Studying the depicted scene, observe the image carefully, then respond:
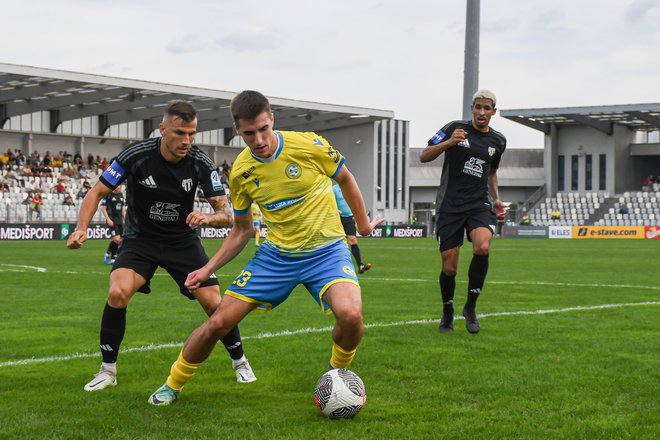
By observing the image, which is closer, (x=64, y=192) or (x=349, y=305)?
(x=349, y=305)

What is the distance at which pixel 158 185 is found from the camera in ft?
20.5

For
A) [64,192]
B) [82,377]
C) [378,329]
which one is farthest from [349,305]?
[64,192]

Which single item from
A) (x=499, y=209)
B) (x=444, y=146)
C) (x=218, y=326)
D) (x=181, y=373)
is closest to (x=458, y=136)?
(x=444, y=146)

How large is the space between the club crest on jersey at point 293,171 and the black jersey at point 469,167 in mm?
3642

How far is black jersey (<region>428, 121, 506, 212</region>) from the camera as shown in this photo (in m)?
8.91

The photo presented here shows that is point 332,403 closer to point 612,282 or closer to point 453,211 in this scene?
point 453,211

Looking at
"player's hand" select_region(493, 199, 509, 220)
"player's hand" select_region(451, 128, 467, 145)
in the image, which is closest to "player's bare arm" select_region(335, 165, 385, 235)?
"player's hand" select_region(451, 128, 467, 145)

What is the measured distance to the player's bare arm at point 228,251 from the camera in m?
5.48

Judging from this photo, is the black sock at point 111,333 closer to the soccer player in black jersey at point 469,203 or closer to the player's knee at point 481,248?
the soccer player in black jersey at point 469,203

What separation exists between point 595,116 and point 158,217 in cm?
5861

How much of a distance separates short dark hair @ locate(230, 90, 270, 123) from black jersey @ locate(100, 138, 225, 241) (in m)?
1.18

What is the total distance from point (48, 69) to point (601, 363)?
38.1 metres

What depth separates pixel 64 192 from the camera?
146 feet

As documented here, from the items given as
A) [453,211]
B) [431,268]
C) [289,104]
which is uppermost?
[289,104]
